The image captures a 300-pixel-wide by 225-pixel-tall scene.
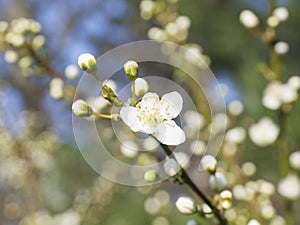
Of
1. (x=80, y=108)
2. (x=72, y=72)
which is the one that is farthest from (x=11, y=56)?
(x=80, y=108)

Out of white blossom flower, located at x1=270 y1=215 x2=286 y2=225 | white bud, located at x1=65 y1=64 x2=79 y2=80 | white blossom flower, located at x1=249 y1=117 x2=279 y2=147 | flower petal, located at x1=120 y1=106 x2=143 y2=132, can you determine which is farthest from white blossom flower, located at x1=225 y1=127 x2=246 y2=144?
flower petal, located at x1=120 y1=106 x2=143 y2=132

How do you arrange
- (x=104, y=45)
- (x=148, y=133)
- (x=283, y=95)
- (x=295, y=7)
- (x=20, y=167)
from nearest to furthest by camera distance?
(x=148, y=133) < (x=283, y=95) < (x=20, y=167) < (x=295, y=7) < (x=104, y=45)

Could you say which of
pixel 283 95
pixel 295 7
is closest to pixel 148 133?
pixel 283 95

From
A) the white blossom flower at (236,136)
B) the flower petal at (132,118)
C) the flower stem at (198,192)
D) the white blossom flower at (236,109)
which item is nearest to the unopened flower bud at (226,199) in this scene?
the flower stem at (198,192)

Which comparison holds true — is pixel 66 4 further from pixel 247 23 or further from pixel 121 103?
pixel 121 103

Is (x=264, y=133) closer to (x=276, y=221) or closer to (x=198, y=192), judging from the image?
(x=276, y=221)

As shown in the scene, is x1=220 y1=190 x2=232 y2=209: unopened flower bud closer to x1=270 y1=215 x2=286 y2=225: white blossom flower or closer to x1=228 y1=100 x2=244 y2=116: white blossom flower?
x1=270 y1=215 x2=286 y2=225: white blossom flower
